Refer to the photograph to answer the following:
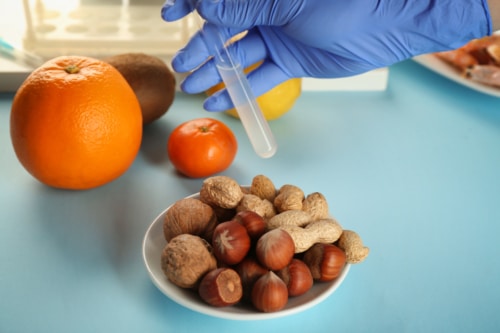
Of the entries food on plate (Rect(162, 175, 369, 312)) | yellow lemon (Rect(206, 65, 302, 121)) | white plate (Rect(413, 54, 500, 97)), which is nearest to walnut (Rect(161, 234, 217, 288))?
food on plate (Rect(162, 175, 369, 312))

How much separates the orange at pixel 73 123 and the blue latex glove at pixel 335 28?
11 centimetres

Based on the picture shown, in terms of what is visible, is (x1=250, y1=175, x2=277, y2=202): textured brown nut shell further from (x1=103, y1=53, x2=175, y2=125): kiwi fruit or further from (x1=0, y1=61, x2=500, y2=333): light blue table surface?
(x1=103, y1=53, x2=175, y2=125): kiwi fruit

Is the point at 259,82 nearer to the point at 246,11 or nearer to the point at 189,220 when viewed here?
the point at 246,11

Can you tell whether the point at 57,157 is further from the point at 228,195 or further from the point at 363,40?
the point at 363,40

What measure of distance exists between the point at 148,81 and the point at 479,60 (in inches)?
24.2

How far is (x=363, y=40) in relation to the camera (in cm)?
70

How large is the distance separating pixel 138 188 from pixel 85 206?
0.24 feet

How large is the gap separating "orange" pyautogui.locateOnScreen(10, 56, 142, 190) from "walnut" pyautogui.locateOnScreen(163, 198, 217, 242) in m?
0.14

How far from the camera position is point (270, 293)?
497mm

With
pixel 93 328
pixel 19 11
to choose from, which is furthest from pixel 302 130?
pixel 19 11

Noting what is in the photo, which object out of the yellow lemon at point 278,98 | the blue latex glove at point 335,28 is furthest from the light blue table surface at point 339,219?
the blue latex glove at point 335,28

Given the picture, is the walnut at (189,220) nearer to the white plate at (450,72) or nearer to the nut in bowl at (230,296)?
the nut in bowl at (230,296)

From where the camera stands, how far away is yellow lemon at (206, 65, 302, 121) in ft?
2.82

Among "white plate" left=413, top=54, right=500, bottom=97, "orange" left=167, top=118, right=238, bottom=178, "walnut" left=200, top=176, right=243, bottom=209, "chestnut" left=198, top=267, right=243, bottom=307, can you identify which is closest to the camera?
"chestnut" left=198, top=267, right=243, bottom=307
